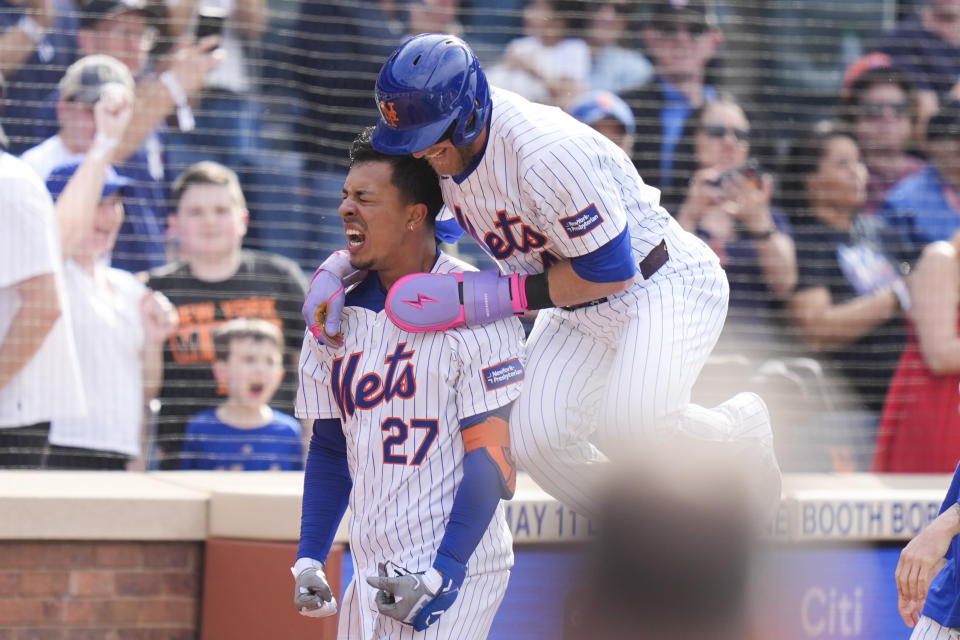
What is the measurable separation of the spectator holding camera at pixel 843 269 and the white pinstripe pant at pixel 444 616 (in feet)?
11.1

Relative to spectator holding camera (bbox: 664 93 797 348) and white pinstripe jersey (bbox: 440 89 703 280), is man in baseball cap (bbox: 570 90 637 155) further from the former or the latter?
white pinstripe jersey (bbox: 440 89 703 280)

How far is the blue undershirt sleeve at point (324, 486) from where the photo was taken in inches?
110

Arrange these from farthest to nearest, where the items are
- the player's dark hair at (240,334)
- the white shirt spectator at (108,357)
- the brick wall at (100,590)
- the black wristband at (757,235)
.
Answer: the black wristband at (757,235), the player's dark hair at (240,334), the white shirt spectator at (108,357), the brick wall at (100,590)

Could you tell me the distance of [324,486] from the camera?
2832 millimetres

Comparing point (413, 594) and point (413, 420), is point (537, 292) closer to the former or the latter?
point (413, 420)

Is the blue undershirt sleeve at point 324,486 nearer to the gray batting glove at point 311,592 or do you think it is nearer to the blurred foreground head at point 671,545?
the gray batting glove at point 311,592

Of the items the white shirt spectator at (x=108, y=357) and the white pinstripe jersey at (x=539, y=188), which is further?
the white shirt spectator at (x=108, y=357)

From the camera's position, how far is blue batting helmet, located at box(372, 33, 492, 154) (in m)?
2.62


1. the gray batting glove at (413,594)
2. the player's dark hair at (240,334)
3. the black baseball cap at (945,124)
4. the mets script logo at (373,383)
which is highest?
the black baseball cap at (945,124)

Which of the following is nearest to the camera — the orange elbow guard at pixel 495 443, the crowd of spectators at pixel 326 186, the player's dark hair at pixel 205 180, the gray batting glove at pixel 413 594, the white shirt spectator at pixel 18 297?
the gray batting glove at pixel 413 594

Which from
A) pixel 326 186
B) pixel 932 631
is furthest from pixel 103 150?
pixel 932 631

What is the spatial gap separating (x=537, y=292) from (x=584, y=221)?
186 millimetres

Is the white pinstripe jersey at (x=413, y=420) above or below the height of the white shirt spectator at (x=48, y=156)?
below

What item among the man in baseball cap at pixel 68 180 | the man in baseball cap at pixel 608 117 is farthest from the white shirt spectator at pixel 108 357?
the man in baseball cap at pixel 608 117
